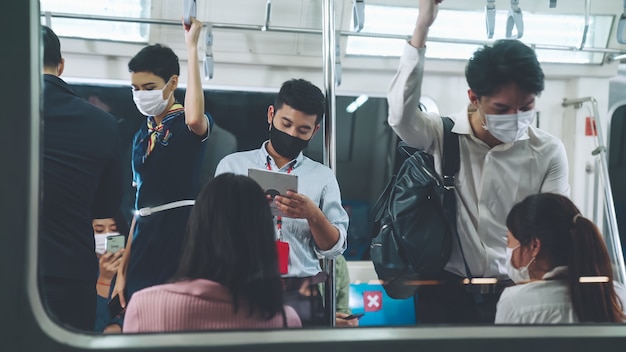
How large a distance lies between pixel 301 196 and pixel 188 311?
480 mm

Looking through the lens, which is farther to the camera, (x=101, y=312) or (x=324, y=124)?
(x=324, y=124)

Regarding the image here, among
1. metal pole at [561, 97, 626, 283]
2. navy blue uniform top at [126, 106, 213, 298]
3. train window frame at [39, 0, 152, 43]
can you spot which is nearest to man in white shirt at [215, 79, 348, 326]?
navy blue uniform top at [126, 106, 213, 298]

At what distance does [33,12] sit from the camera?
1.58 m

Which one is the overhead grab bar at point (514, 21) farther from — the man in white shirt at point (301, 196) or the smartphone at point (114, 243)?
the smartphone at point (114, 243)

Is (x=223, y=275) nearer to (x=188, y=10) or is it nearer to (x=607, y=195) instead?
(x=188, y=10)

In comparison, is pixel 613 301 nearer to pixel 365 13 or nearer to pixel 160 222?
pixel 365 13

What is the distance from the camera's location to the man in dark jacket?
160 cm

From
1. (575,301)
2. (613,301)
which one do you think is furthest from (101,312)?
(613,301)

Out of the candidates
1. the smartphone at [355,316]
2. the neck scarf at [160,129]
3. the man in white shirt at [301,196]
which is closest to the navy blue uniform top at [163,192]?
the neck scarf at [160,129]

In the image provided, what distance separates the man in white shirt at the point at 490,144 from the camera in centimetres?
190

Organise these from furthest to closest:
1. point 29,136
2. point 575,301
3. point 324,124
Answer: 1. point 324,124
2. point 575,301
3. point 29,136

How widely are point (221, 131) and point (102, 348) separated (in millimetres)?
677

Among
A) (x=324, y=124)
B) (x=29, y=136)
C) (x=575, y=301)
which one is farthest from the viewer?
(x=324, y=124)

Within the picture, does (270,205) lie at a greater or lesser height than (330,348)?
greater
